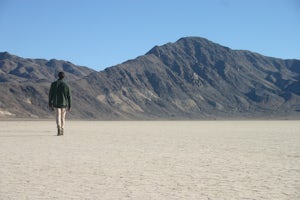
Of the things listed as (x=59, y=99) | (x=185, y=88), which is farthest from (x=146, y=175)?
(x=185, y=88)

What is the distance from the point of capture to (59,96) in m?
13.9

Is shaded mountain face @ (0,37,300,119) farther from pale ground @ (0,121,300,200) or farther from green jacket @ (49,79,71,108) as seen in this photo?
pale ground @ (0,121,300,200)

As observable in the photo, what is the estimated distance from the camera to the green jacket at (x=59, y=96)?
1380 cm

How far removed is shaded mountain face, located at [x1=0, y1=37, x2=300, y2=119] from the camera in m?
112

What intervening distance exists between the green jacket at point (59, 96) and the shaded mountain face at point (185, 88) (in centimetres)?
7799

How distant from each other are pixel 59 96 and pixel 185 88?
118 m

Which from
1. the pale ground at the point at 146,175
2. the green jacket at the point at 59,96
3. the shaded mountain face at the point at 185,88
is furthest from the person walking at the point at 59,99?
the shaded mountain face at the point at 185,88

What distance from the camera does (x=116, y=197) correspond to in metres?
5.19

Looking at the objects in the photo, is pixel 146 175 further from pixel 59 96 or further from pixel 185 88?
pixel 185 88

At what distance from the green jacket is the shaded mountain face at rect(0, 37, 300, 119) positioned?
256 feet

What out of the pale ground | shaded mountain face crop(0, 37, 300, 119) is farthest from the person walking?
shaded mountain face crop(0, 37, 300, 119)

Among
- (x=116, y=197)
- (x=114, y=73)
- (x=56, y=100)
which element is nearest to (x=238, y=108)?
(x=114, y=73)

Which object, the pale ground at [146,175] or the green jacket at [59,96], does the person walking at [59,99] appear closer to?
the green jacket at [59,96]

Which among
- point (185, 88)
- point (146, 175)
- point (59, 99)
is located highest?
point (185, 88)
